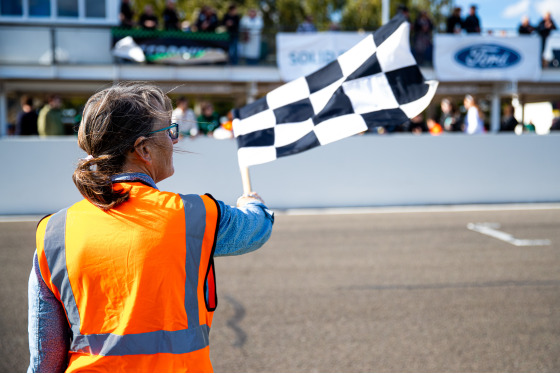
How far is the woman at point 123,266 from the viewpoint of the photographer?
1.36 m

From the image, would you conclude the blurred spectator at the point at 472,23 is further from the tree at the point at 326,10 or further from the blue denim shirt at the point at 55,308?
the blue denim shirt at the point at 55,308

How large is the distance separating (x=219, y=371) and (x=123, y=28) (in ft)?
46.8

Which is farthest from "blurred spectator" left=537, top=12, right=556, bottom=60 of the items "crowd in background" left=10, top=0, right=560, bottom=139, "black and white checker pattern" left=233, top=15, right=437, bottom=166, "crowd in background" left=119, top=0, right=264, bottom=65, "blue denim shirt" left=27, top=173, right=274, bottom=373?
"blue denim shirt" left=27, top=173, right=274, bottom=373

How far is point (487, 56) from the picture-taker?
58.0 feet

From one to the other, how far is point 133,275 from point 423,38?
689 inches

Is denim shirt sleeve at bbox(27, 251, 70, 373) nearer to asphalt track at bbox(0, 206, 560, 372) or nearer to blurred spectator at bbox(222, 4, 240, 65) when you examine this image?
asphalt track at bbox(0, 206, 560, 372)

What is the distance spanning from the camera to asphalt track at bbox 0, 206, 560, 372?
3.75m

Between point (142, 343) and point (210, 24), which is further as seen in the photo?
point (210, 24)

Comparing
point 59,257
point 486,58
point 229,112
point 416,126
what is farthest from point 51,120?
point 486,58

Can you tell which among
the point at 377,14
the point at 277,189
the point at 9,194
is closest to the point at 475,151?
the point at 277,189

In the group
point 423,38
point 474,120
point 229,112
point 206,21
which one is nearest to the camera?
point 474,120

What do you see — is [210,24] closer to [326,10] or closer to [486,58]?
[486,58]

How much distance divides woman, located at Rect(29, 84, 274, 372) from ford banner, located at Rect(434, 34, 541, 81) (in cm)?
1729

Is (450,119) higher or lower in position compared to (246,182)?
lower
